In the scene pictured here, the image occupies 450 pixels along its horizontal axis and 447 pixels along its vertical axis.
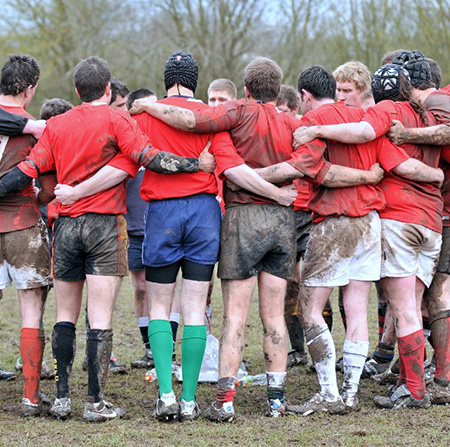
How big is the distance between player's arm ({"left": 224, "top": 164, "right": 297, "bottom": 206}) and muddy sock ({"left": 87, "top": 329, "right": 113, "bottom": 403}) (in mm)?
1353

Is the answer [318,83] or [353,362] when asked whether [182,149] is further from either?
[353,362]

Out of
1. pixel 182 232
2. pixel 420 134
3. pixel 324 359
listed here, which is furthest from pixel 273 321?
pixel 420 134

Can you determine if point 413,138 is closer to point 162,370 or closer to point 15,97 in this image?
point 162,370

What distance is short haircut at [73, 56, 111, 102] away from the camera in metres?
4.69

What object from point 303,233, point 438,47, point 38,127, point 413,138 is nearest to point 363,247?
point 413,138

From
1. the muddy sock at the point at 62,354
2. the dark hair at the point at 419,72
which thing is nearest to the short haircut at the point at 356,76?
the dark hair at the point at 419,72

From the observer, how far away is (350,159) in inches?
194

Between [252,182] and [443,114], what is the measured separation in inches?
61.9

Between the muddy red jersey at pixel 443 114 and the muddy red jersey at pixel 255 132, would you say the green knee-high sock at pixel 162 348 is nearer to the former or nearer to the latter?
the muddy red jersey at pixel 255 132

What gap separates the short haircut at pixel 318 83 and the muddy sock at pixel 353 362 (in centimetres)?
181

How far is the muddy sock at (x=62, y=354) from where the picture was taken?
479cm

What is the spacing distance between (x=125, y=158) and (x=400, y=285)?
2138 mm

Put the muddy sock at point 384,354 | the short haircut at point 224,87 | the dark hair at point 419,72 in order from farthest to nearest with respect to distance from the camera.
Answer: the short haircut at point 224,87, the muddy sock at point 384,354, the dark hair at point 419,72

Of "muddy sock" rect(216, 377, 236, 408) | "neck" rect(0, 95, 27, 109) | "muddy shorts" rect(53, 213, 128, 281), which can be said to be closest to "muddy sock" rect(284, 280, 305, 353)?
"muddy sock" rect(216, 377, 236, 408)
